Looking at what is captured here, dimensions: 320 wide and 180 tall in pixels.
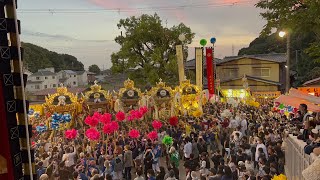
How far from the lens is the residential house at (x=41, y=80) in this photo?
202 feet

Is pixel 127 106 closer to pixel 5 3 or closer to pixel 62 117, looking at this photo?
pixel 62 117

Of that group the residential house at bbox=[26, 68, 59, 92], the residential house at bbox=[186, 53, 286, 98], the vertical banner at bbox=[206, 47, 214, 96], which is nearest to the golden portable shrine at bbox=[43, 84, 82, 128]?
the vertical banner at bbox=[206, 47, 214, 96]

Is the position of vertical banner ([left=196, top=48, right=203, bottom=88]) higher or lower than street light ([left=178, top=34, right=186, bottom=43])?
lower

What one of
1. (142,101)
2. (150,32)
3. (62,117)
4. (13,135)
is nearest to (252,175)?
(13,135)

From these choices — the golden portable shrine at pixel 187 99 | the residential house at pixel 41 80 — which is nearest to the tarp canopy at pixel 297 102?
the golden portable shrine at pixel 187 99

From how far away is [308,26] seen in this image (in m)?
10.0

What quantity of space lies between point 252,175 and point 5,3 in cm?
649

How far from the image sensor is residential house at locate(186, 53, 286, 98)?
125 feet

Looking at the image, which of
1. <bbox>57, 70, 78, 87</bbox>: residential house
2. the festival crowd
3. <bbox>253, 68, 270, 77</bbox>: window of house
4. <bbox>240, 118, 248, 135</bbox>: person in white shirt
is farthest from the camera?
<bbox>57, 70, 78, 87</bbox>: residential house

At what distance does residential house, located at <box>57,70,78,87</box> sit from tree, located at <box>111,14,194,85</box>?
40.6 meters

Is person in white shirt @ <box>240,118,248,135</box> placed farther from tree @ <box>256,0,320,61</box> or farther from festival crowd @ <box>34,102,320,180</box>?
tree @ <box>256,0,320,61</box>

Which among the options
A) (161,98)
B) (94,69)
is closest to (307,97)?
(161,98)

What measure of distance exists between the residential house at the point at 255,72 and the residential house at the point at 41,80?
35.2 metres

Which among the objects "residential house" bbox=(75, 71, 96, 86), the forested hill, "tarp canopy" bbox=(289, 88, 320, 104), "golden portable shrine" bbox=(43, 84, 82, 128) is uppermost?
the forested hill
